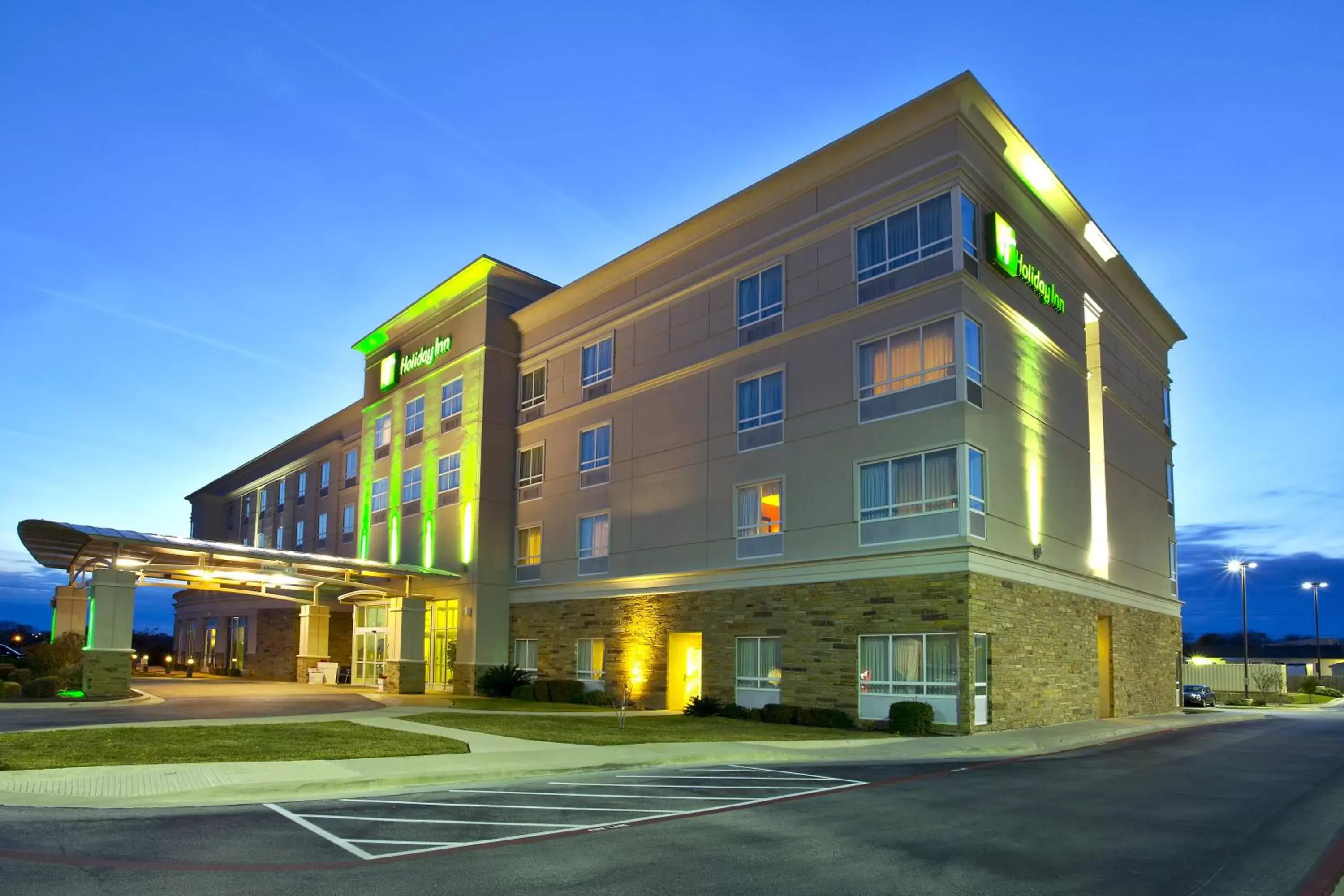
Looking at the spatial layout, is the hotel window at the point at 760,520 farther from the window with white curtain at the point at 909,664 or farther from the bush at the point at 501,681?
the bush at the point at 501,681

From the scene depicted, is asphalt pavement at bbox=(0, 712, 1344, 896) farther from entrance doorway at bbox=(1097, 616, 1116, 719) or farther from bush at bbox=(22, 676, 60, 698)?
bush at bbox=(22, 676, 60, 698)

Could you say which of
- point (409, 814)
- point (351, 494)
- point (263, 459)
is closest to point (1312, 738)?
point (409, 814)

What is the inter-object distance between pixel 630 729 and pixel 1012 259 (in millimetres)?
16419

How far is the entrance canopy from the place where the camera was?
105ft

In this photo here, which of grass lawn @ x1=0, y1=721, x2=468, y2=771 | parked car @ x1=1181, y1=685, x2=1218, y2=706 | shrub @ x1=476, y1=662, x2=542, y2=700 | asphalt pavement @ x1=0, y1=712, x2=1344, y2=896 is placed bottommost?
parked car @ x1=1181, y1=685, x2=1218, y2=706

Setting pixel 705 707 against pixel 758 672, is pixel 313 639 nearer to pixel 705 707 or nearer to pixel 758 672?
→ pixel 705 707

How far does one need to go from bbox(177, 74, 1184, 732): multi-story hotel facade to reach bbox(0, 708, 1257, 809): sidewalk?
113 inches

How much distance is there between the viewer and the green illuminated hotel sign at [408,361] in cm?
4428

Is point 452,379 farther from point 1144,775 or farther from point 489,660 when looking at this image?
point 1144,775

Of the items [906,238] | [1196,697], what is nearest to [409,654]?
[906,238]

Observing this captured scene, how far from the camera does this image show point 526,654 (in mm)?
40062

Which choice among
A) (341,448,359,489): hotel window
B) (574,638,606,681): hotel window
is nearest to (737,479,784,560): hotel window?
(574,638,606,681): hotel window

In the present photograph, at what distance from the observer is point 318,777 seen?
14258 millimetres

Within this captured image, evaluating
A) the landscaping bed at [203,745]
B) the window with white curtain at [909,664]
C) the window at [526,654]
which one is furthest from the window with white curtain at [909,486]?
the window at [526,654]
